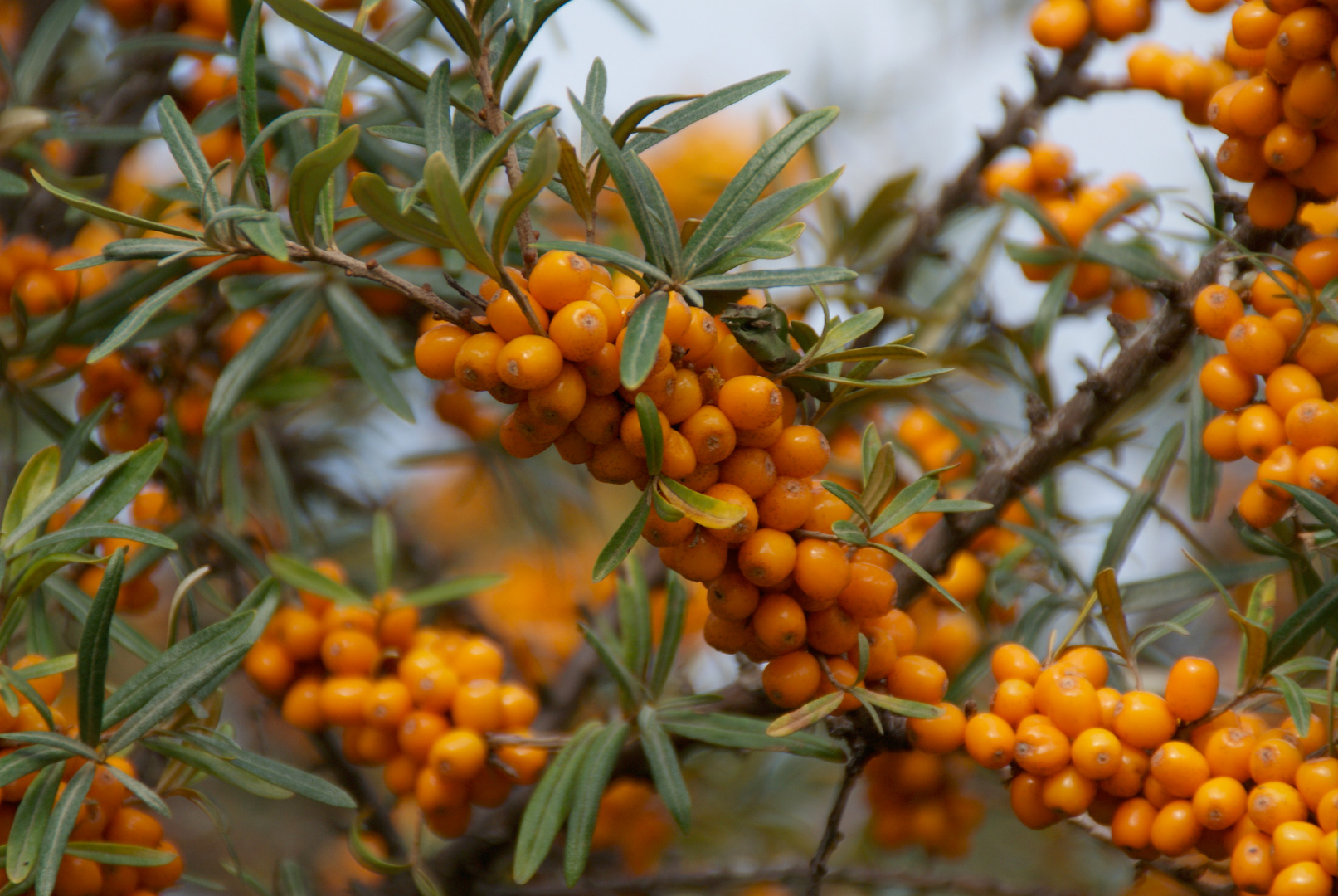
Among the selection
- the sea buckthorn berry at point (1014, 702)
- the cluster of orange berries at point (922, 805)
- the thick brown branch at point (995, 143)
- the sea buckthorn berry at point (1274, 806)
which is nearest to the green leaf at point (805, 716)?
the sea buckthorn berry at point (1014, 702)

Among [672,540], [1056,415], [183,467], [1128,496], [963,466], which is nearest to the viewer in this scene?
[672,540]

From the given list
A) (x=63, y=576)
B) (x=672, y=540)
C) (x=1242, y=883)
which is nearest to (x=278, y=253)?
(x=672, y=540)

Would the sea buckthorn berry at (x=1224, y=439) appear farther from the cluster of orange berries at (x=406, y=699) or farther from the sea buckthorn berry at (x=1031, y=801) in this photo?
the cluster of orange berries at (x=406, y=699)

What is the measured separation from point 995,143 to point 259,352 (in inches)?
36.9

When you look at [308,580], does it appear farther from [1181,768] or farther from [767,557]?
[1181,768]

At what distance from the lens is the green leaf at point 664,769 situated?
0.78 m

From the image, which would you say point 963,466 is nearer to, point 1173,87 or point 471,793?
point 1173,87

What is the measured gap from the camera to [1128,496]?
3.16ft

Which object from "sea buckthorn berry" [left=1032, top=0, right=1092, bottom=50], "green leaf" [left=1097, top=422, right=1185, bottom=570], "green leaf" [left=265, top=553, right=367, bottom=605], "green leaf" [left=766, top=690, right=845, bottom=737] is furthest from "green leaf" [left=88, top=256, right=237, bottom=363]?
"sea buckthorn berry" [left=1032, top=0, right=1092, bottom=50]

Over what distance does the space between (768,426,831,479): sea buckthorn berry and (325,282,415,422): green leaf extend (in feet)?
1.46

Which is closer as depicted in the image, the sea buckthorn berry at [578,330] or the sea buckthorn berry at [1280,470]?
the sea buckthorn berry at [578,330]

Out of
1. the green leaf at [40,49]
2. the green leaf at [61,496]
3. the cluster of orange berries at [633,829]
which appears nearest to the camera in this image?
the green leaf at [61,496]

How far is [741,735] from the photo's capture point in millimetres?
823

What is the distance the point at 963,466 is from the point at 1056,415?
413 mm
